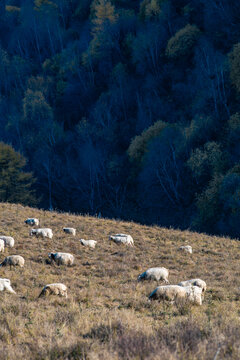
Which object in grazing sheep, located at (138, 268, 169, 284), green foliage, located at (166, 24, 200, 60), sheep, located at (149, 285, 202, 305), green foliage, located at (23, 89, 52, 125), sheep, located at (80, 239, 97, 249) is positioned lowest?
sheep, located at (80, 239, 97, 249)

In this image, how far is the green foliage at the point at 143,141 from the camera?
44062 mm

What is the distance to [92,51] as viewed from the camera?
60156 mm

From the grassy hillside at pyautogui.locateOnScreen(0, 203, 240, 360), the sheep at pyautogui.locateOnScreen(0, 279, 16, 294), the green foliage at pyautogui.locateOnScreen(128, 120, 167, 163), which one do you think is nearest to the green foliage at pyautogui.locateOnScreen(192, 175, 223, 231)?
the green foliage at pyautogui.locateOnScreen(128, 120, 167, 163)

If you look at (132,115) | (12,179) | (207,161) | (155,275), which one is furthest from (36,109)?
(155,275)

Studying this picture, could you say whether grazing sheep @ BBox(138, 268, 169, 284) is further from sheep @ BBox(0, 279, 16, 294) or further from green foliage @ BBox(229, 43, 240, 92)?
green foliage @ BBox(229, 43, 240, 92)

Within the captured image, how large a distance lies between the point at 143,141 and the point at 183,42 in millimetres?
14256

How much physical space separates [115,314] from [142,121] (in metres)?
45.8

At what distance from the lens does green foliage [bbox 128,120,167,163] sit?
44062mm

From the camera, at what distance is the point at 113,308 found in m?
6.80

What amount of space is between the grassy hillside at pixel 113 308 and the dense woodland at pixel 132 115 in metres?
20.7

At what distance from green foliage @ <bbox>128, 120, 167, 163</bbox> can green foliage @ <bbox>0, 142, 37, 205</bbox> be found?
1297 centimetres

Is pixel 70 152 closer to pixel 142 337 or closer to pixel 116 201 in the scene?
pixel 116 201

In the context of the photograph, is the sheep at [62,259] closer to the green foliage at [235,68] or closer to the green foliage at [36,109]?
the green foliage at [235,68]

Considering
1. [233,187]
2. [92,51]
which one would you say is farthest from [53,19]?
[233,187]
